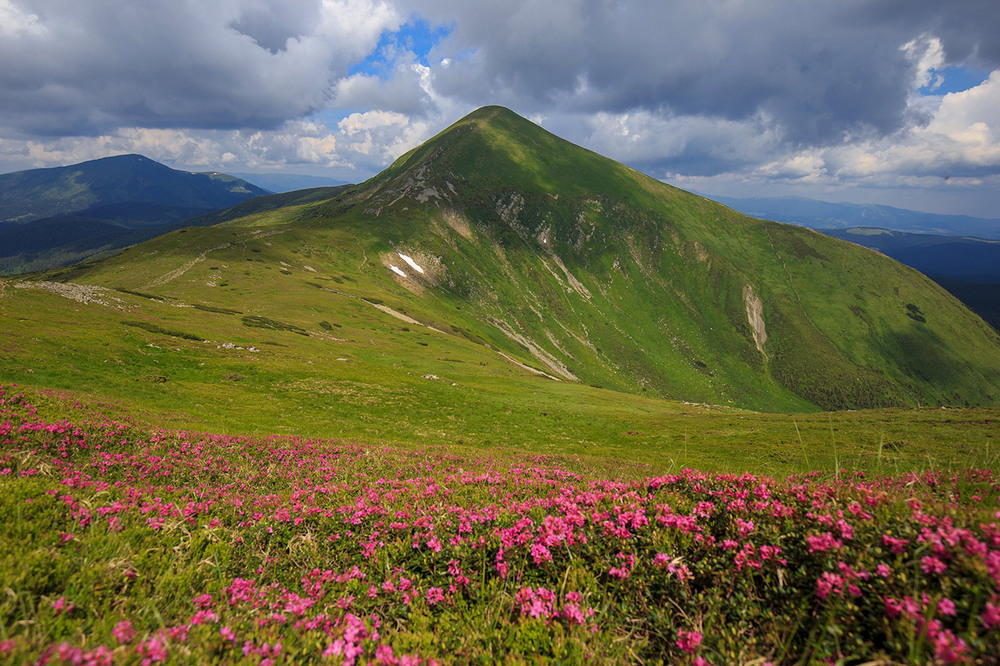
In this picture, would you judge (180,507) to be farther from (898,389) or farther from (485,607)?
(898,389)

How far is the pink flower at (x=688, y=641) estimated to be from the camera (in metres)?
4.44

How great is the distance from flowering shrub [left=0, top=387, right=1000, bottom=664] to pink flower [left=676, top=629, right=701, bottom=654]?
24 millimetres

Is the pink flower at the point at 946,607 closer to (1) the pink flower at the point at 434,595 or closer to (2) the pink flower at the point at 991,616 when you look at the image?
(2) the pink flower at the point at 991,616

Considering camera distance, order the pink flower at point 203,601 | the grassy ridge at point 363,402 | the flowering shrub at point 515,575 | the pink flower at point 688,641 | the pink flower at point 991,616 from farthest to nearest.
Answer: the grassy ridge at point 363,402
the pink flower at point 203,601
the pink flower at point 688,641
the flowering shrub at point 515,575
the pink flower at point 991,616

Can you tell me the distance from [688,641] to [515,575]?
7.84ft

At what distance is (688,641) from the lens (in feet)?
14.9

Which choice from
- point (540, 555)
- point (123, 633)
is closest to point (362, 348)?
point (540, 555)

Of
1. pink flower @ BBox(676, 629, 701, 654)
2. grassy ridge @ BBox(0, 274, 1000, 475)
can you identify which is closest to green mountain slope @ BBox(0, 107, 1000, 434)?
grassy ridge @ BBox(0, 274, 1000, 475)

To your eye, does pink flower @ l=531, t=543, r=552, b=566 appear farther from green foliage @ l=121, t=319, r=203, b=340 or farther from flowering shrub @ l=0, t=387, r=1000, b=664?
green foliage @ l=121, t=319, r=203, b=340

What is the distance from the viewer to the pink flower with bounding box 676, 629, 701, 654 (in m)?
4.44

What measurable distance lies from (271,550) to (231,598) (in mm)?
1963

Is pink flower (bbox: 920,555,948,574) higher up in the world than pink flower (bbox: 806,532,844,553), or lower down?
higher up

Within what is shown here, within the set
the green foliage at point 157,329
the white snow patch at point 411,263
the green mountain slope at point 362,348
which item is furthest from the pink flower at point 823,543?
the white snow patch at point 411,263

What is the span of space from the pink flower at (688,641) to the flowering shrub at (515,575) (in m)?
0.02
